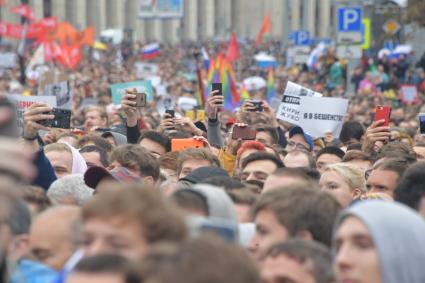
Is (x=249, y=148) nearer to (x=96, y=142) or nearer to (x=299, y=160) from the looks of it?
(x=299, y=160)

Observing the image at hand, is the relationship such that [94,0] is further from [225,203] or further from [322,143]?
[225,203]

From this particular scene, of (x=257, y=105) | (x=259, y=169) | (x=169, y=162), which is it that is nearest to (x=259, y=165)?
(x=259, y=169)

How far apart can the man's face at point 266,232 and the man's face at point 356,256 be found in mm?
609

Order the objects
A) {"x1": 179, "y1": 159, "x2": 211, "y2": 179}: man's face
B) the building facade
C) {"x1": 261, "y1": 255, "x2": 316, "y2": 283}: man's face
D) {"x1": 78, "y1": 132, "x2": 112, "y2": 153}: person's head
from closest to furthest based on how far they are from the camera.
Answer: {"x1": 261, "y1": 255, "x2": 316, "y2": 283}: man's face < {"x1": 179, "y1": 159, "x2": 211, "y2": 179}: man's face < {"x1": 78, "y1": 132, "x2": 112, "y2": 153}: person's head < the building facade

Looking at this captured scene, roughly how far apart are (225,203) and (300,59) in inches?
1307

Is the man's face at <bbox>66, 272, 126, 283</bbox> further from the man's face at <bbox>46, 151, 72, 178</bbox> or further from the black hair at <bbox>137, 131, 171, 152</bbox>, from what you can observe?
the black hair at <bbox>137, 131, 171, 152</bbox>

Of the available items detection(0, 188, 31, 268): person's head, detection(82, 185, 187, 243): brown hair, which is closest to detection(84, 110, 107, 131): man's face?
detection(0, 188, 31, 268): person's head

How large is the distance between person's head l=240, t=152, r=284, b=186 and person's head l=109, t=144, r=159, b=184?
22.6 inches

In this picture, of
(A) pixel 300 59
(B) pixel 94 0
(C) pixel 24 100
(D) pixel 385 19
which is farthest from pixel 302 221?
(B) pixel 94 0

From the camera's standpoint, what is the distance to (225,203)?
583 cm

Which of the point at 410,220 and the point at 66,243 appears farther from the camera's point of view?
the point at 66,243

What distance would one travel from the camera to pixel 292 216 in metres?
6.04

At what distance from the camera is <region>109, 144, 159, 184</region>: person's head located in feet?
29.8

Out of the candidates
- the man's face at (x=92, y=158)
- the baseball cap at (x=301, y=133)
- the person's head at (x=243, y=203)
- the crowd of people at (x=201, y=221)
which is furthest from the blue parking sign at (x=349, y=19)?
the person's head at (x=243, y=203)
